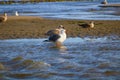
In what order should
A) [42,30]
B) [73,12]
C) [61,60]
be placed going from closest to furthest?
1. [61,60]
2. [42,30]
3. [73,12]

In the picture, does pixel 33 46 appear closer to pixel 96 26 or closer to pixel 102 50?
pixel 102 50

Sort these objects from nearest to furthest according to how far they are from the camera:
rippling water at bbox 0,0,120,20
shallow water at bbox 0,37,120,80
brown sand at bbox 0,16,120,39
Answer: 1. shallow water at bbox 0,37,120,80
2. brown sand at bbox 0,16,120,39
3. rippling water at bbox 0,0,120,20

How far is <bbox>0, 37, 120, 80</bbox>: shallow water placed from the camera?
10.5 meters

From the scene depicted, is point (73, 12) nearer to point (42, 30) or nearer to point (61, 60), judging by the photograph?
point (42, 30)

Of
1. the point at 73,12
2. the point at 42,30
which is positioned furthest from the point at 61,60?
Answer: the point at 73,12

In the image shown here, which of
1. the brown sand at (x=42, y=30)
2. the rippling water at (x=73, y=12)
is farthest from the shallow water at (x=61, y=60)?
the rippling water at (x=73, y=12)

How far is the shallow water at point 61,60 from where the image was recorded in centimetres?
1048

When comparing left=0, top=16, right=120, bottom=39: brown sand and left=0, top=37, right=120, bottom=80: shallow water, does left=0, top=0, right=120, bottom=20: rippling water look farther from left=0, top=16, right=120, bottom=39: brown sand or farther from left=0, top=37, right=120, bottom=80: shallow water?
left=0, top=37, right=120, bottom=80: shallow water

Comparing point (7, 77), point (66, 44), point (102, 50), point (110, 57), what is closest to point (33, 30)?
point (66, 44)

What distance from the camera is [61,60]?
12727mm

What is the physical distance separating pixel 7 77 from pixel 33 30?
12.0m

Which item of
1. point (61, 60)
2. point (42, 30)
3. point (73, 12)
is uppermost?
point (61, 60)

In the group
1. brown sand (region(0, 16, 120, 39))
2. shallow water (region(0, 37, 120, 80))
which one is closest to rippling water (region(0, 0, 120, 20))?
brown sand (region(0, 16, 120, 39))

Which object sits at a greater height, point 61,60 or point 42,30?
point 61,60
